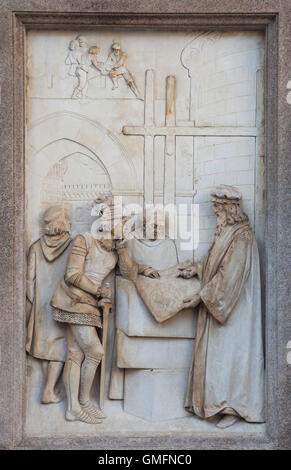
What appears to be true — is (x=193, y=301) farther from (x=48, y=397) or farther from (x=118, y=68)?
(x=118, y=68)

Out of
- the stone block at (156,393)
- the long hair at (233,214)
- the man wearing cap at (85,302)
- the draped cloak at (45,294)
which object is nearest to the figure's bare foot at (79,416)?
the man wearing cap at (85,302)

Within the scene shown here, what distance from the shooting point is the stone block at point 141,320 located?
7762 millimetres

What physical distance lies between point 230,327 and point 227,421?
795mm

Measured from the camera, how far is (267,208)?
7.73 meters


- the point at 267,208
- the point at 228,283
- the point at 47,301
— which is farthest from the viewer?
the point at 47,301

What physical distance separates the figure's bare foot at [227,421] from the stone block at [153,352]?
0.54 m

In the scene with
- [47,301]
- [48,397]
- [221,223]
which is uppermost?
[221,223]

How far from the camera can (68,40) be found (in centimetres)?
795

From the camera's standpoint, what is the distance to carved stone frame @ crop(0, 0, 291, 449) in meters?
7.62

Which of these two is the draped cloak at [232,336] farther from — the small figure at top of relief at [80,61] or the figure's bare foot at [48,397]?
the small figure at top of relief at [80,61]

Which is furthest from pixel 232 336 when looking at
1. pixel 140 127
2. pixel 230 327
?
pixel 140 127

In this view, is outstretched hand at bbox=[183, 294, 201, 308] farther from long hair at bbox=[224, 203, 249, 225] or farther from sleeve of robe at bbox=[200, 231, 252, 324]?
long hair at bbox=[224, 203, 249, 225]

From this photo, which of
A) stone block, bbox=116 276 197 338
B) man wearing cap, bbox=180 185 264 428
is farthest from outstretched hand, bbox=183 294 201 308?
stone block, bbox=116 276 197 338

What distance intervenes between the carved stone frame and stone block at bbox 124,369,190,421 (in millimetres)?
231
